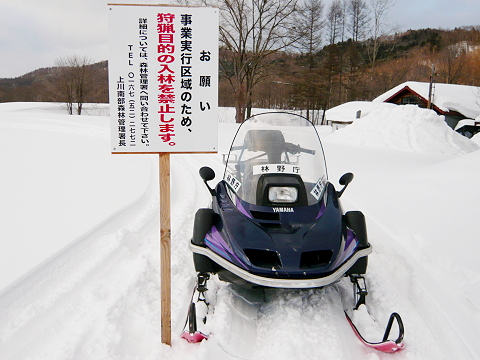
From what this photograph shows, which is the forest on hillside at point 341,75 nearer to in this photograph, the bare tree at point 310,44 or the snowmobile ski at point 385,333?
the bare tree at point 310,44

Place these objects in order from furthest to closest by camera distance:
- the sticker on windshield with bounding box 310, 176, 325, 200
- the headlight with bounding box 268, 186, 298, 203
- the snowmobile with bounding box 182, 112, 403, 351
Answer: the sticker on windshield with bounding box 310, 176, 325, 200
the headlight with bounding box 268, 186, 298, 203
the snowmobile with bounding box 182, 112, 403, 351

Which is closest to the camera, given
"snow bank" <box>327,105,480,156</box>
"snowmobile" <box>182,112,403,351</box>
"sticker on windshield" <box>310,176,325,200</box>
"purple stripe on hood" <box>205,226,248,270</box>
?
"snowmobile" <box>182,112,403,351</box>

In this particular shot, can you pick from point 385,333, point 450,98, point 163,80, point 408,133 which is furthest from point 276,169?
point 450,98

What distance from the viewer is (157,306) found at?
2.88 metres

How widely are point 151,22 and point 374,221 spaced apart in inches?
157

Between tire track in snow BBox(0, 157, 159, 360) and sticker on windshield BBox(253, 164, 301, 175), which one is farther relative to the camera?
sticker on windshield BBox(253, 164, 301, 175)

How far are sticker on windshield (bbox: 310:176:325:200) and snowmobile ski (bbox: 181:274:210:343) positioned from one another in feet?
4.04

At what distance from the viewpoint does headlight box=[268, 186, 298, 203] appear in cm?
308

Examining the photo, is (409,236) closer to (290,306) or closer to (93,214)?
(290,306)

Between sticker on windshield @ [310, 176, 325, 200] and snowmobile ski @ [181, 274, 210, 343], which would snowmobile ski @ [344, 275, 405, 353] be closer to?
sticker on windshield @ [310, 176, 325, 200]

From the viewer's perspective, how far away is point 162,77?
7.50 ft

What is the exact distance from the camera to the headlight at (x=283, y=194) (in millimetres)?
3084

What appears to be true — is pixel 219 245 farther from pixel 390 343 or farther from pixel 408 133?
pixel 408 133

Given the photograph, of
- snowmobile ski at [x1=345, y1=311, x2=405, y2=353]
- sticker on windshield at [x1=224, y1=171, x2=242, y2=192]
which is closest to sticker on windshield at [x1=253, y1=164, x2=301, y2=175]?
sticker on windshield at [x1=224, y1=171, x2=242, y2=192]
